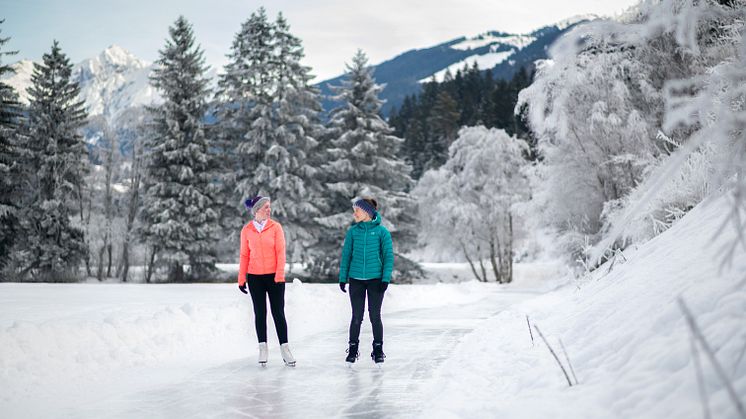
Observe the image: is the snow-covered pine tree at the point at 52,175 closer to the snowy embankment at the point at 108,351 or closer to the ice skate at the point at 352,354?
the snowy embankment at the point at 108,351

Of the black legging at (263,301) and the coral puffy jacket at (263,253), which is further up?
the coral puffy jacket at (263,253)

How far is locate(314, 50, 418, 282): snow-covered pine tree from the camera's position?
33.0 meters

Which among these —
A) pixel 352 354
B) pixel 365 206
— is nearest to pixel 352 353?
pixel 352 354

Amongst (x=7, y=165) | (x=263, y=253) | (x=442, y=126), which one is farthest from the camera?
(x=442, y=126)

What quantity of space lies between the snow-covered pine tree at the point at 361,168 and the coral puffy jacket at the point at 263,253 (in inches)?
972

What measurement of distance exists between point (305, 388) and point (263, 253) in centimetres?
194

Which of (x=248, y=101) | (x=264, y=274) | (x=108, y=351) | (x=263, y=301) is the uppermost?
(x=248, y=101)

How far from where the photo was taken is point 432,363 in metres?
6.89

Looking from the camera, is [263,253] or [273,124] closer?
[263,253]

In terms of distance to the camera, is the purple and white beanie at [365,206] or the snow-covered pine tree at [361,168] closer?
the purple and white beanie at [365,206]

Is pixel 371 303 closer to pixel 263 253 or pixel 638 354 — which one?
pixel 263 253

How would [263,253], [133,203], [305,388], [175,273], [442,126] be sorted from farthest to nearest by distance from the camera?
1. [442,126]
2. [133,203]
3. [175,273]
4. [263,253]
5. [305,388]

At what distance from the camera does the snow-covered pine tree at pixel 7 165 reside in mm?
27094

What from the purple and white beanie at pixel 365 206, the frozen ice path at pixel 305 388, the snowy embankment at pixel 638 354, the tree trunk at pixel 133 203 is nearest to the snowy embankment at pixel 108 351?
the frozen ice path at pixel 305 388
